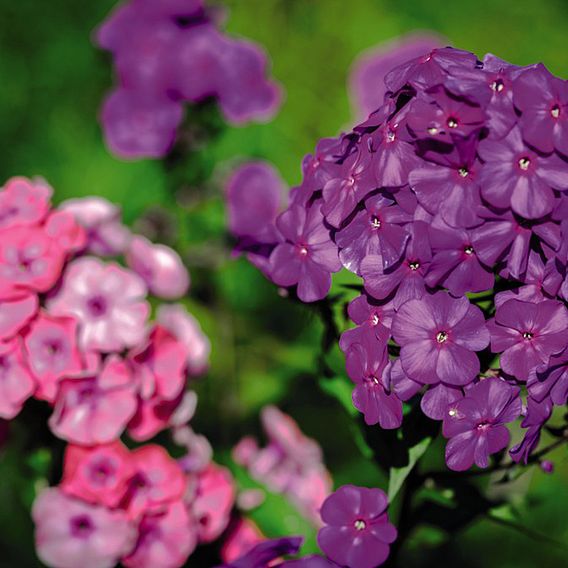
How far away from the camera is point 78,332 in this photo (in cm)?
98

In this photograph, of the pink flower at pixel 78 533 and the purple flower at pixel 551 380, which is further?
the pink flower at pixel 78 533

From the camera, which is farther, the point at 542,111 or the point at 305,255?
the point at 305,255

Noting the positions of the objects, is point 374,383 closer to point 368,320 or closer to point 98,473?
point 368,320

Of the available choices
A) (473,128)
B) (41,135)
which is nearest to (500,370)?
(473,128)

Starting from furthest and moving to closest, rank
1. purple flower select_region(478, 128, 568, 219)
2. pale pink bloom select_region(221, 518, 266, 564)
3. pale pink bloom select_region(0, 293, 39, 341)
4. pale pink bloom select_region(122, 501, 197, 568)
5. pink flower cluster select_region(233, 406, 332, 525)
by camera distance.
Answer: pink flower cluster select_region(233, 406, 332, 525)
pale pink bloom select_region(221, 518, 266, 564)
pale pink bloom select_region(122, 501, 197, 568)
pale pink bloom select_region(0, 293, 39, 341)
purple flower select_region(478, 128, 568, 219)

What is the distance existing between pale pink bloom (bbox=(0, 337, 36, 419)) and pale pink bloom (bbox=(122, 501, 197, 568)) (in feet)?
0.73

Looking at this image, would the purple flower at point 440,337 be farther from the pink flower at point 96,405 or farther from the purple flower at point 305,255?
the pink flower at point 96,405

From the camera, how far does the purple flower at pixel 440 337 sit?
707 millimetres

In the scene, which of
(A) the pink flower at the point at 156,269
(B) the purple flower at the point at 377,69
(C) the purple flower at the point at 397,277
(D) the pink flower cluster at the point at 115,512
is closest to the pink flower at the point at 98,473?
(D) the pink flower cluster at the point at 115,512

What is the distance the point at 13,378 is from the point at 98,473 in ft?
0.51

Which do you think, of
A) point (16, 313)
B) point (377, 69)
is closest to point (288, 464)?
point (16, 313)

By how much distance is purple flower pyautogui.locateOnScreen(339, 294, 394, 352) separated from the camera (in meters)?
0.73

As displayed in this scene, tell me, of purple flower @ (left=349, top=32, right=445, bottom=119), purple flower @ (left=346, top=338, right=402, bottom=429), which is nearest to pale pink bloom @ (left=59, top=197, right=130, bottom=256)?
purple flower @ (left=346, top=338, right=402, bottom=429)

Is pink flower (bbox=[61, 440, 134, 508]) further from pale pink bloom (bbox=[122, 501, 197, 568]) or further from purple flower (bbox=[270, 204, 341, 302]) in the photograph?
purple flower (bbox=[270, 204, 341, 302])
